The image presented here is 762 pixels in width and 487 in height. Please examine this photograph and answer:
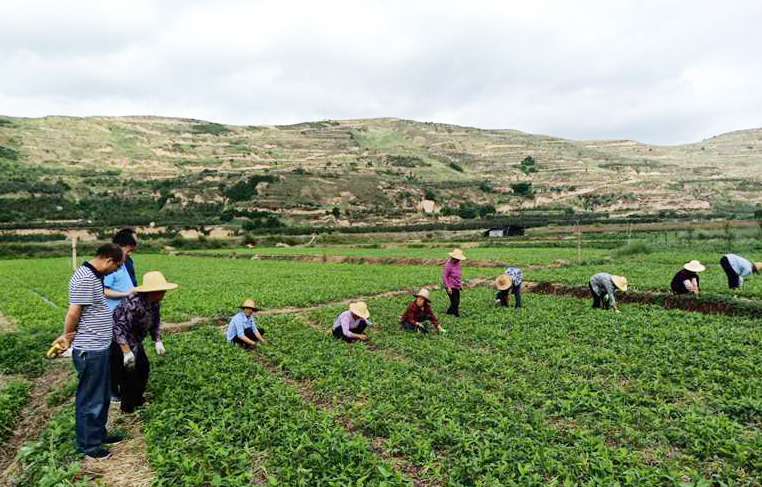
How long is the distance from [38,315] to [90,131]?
16358 centimetres

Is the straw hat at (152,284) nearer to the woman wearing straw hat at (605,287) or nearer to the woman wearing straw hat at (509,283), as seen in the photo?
Result: the woman wearing straw hat at (509,283)

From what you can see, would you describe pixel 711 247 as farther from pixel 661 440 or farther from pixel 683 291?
pixel 661 440

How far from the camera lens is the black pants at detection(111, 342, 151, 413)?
7262 millimetres

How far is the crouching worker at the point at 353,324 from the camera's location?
1117 cm

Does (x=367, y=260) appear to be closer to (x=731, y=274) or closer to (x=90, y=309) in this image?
(x=731, y=274)

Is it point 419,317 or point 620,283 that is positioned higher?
point 620,283

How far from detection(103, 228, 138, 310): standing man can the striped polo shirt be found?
1245 mm

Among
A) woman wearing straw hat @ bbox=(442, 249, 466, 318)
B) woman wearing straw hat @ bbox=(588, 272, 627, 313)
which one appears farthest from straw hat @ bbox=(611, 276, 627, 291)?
woman wearing straw hat @ bbox=(442, 249, 466, 318)

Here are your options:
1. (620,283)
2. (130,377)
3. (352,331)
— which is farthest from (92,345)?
(620,283)

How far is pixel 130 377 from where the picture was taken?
7.35 meters

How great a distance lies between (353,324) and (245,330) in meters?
2.65

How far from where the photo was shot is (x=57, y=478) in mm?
5043

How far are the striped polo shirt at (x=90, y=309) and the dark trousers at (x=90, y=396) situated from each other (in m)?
0.13

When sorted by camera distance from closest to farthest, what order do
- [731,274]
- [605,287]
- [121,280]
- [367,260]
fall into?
1. [121,280]
2. [605,287]
3. [731,274]
4. [367,260]
